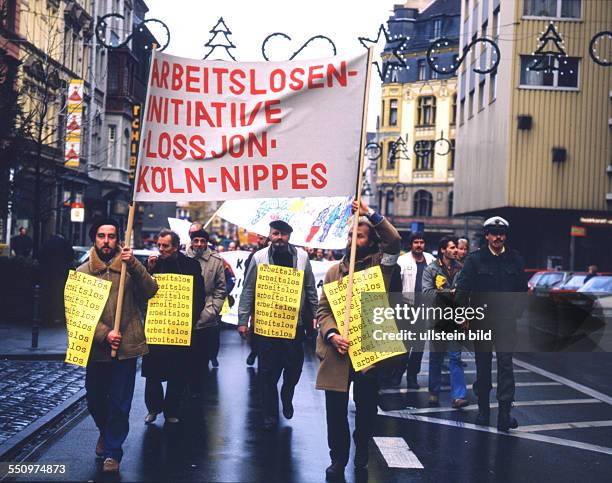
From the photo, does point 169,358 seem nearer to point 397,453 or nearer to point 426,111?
point 397,453

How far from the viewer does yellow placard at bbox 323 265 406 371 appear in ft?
22.9

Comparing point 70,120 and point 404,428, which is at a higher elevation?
point 70,120

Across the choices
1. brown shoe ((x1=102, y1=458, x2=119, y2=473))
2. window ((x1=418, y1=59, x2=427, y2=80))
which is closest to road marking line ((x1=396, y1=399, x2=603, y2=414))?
brown shoe ((x1=102, y1=458, x2=119, y2=473))

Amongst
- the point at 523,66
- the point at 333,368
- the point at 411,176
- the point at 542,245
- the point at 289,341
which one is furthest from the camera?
the point at 411,176

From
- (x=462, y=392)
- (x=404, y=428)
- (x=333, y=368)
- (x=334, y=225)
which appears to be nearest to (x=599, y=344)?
(x=334, y=225)

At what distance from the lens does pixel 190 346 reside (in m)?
9.10

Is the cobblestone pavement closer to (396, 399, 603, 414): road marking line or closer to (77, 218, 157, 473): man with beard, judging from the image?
(77, 218, 157, 473): man with beard

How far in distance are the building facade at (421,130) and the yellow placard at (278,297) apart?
61387 millimetres

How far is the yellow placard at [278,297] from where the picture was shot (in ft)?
29.7

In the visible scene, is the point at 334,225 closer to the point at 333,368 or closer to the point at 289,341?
the point at 289,341

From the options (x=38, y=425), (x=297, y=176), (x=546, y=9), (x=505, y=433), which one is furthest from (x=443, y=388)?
(x=546, y=9)

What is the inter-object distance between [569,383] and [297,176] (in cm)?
727

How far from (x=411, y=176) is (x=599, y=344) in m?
54.9

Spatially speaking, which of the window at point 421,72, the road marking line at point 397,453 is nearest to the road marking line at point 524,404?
the road marking line at point 397,453
